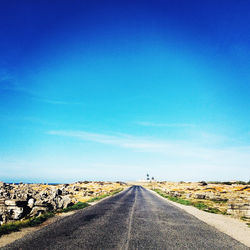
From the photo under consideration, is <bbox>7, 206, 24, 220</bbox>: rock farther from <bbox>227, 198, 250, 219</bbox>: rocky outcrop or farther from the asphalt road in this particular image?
<bbox>227, 198, 250, 219</bbox>: rocky outcrop

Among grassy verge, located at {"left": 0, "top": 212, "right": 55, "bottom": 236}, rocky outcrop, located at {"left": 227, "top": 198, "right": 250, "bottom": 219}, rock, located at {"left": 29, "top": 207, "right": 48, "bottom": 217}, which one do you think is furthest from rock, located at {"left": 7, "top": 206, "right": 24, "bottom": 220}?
rocky outcrop, located at {"left": 227, "top": 198, "right": 250, "bottom": 219}

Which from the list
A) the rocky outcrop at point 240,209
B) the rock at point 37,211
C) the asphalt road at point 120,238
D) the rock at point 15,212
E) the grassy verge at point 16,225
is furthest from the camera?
the rocky outcrop at point 240,209

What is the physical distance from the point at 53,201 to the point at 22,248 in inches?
532

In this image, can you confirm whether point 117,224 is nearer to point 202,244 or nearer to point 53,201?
point 202,244

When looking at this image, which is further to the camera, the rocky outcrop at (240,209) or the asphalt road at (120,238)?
the rocky outcrop at (240,209)

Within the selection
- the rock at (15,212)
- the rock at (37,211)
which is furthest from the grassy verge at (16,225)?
the rock at (15,212)

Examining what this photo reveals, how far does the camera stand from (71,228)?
1145 cm

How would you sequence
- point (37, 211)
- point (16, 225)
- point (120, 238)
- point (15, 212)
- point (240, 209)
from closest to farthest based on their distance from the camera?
point (120, 238) < point (16, 225) < point (15, 212) < point (37, 211) < point (240, 209)

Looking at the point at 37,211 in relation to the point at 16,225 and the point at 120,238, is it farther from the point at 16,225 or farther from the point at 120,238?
the point at 120,238

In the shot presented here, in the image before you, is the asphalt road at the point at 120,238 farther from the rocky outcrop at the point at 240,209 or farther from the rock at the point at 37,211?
the rocky outcrop at the point at 240,209

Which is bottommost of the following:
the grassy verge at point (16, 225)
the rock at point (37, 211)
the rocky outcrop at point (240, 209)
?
the rocky outcrop at point (240, 209)

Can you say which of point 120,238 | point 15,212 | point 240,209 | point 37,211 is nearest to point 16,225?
point 15,212

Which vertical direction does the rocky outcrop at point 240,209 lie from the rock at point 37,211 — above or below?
below

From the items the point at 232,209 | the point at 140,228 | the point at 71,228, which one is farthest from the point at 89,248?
the point at 232,209
